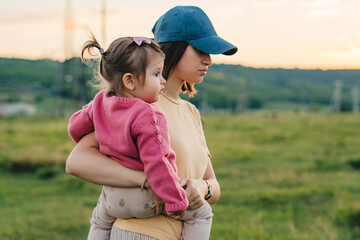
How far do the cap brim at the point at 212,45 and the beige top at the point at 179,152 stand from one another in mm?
331

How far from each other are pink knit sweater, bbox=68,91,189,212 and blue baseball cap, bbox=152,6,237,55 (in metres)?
0.53

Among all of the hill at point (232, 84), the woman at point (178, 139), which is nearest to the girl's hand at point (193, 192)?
the woman at point (178, 139)

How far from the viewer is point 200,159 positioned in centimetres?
251

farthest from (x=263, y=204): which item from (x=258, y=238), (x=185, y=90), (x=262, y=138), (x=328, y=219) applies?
(x=262, y=138)

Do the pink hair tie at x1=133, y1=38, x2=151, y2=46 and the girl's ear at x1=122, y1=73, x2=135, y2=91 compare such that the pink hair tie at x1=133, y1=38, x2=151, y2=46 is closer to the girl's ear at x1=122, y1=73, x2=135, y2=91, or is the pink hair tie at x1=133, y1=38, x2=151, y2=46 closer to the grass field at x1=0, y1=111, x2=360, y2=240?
the girl's ear at x1=122, y1=73, x2=135, y2=91

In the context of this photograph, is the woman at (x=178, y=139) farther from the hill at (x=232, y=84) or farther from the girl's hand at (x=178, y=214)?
the hill at (x=232, y=84)

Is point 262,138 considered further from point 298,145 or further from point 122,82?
point 122,82

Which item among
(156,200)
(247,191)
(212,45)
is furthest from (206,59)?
(247,191)

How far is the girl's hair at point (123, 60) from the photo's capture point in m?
2.16

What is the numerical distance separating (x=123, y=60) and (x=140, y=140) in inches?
15.6

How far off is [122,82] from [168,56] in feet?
1.35

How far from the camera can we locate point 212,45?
8.16 feet

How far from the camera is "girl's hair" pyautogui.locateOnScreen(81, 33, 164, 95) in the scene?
216 centimetres

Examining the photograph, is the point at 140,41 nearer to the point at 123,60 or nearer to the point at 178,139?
the point at 123,60
